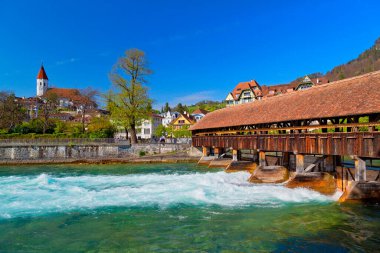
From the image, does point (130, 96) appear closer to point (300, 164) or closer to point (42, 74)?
point (300, 164)

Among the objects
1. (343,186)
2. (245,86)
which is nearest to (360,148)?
(343,186)

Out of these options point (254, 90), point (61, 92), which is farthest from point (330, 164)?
point (61, 92)

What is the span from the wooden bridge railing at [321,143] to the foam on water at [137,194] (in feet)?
7.41

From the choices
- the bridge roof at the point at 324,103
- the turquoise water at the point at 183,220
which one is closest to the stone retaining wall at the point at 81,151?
the bridge roof at the point at 324,103

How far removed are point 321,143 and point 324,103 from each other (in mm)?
2216

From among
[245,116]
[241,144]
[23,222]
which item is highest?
[245,116]

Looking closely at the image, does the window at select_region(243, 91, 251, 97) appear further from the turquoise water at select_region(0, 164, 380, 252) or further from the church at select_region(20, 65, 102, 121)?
the turquoise water at select_region(0, 164, 380, 252)

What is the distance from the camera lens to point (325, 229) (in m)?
9.20

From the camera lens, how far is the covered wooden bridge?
39.9 ft

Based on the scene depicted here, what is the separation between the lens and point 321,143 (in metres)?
14.4

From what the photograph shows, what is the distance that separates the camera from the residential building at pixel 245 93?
66000 millimetres

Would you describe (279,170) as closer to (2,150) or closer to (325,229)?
(325,229)

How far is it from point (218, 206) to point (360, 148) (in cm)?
644

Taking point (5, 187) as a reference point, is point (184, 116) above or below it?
above
